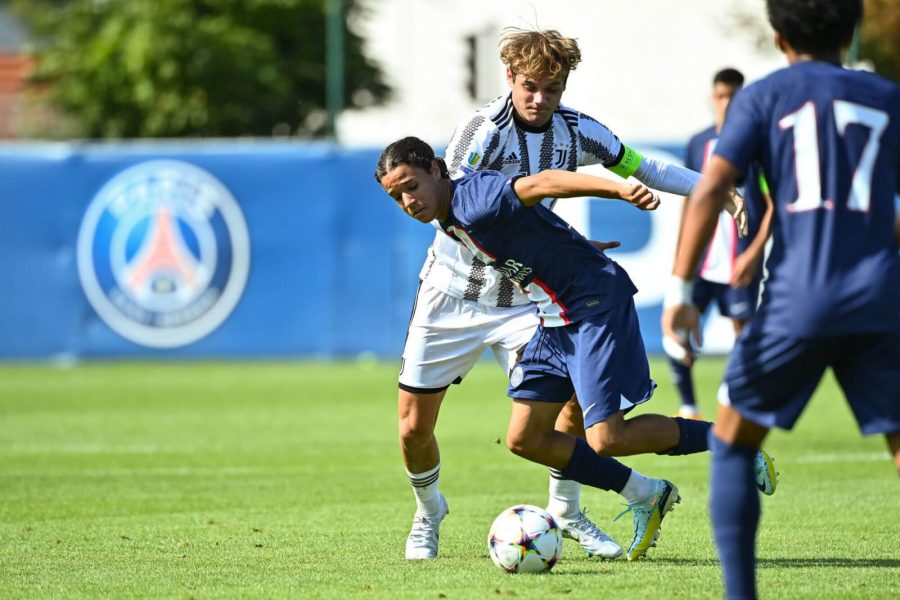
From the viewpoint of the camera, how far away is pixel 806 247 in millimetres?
4246

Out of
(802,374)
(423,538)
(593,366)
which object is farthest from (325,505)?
(802,374)

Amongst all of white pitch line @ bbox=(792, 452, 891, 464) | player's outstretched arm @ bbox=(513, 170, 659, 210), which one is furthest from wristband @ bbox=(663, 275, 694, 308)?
white pitch line @ bbox=(792, 452, 891, 464)

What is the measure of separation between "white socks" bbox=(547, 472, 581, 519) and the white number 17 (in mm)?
2501

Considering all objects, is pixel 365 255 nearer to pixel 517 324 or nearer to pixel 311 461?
pixel 311 461

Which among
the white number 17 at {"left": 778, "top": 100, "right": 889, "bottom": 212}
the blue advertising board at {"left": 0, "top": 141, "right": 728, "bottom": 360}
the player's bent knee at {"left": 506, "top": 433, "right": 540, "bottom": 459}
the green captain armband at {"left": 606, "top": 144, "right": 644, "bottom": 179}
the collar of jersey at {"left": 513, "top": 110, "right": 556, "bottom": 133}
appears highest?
the white number 17 at {"left": 778, "top": 100, "right": 889, "bottom": 212}

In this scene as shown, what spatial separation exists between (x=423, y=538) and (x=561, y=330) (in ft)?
3.63

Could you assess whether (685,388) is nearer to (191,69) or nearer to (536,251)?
(536,251)

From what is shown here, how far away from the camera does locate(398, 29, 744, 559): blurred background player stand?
631cm

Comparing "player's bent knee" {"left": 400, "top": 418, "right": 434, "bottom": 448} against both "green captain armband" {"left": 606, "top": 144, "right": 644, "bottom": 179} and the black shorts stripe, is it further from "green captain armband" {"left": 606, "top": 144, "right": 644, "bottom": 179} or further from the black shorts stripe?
"green captain armband" {"left": 606, "top": 144, "right": 644, "bottom": 179}

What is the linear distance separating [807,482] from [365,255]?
9772 mm

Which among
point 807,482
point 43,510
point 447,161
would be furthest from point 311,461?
point 447,161

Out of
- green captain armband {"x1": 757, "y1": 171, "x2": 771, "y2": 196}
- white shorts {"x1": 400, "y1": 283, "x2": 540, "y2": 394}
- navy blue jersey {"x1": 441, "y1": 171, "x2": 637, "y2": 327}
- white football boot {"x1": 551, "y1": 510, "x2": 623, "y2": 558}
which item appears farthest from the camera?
white shorts {"x1": 400, "y1": 283, "x2": 540, "y2": 394}

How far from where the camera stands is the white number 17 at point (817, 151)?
4234 mm

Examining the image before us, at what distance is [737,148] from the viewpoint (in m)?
4.26
